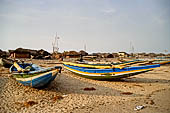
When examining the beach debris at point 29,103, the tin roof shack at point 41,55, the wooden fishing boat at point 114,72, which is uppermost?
the tin roof shack at point 41,55

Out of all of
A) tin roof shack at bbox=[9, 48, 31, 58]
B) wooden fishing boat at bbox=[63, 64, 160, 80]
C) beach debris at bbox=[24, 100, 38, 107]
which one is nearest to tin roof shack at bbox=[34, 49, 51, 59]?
tin roof shack at bbox=[9, 48, 31, 58]

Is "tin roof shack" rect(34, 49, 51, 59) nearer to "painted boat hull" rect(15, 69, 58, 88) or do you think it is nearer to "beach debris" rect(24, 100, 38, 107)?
"painted boat hull" rect(15, 69, 58, 88)

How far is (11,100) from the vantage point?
20.5ft

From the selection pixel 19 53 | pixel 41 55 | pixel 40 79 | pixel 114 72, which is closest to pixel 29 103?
pixel 40 79

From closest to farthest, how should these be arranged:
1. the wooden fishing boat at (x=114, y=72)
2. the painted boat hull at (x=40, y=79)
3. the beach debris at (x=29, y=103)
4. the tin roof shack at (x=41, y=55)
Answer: the beach debris at (x=29, y=103) → the painted boat hull at (x=40, y=79) → the wooden fishing boat at (x=114, y=72) → the tin roof shack at (x=41, y=55)

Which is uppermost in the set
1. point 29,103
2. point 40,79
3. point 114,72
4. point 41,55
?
point 41,55

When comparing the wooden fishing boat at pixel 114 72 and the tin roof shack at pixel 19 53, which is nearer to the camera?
the wooden fishing boat at pixel 114 72

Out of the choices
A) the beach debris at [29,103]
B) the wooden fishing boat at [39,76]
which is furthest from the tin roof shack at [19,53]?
the beach debris at [29,103]

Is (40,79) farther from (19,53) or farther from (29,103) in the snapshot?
(19,53)

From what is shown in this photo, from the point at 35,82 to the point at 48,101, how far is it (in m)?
1.62

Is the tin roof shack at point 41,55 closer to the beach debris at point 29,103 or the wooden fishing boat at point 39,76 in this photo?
the wooden fishing boat at point 39,76

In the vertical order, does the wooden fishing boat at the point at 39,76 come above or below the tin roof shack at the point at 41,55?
below

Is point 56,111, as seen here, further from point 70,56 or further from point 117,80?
point 70,56

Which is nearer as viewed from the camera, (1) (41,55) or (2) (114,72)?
(2) (114,72)
